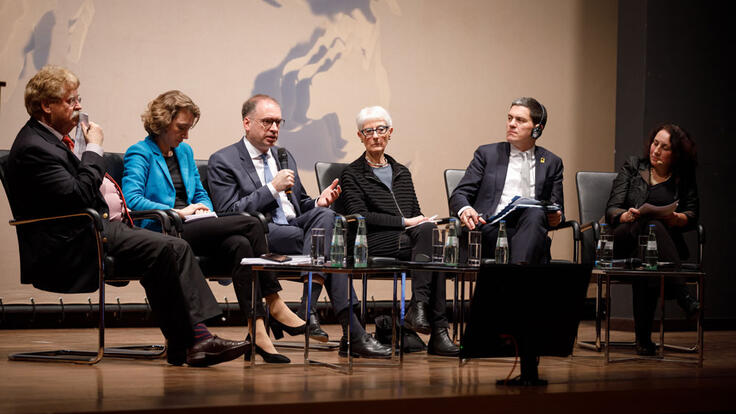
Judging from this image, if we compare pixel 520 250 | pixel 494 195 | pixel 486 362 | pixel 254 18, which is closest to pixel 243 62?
pixel 254 18

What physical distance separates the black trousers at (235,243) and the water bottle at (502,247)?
98 cm

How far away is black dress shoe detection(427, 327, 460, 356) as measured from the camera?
3.45 meters

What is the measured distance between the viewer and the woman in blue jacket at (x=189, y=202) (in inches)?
127

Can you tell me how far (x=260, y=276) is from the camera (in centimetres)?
325

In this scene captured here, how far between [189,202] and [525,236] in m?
1.56

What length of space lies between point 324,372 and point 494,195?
166cm

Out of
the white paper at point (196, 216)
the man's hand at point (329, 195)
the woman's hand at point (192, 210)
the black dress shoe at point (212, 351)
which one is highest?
the man's hand at point (329, 195)

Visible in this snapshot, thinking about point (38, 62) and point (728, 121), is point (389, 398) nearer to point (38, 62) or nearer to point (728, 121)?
point (38, 62)

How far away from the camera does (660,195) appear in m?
4.22

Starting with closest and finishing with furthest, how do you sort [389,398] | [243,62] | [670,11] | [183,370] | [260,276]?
[389,398], [183,370], [260,276], [243,62], [670,11]

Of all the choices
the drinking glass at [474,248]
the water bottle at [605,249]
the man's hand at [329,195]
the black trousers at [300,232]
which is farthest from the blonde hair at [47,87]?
the water bottle at [605,249]

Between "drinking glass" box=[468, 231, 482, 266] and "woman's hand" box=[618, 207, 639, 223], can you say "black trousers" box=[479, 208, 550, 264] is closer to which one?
"drinking glass" box=[468, 231, 482, 266]

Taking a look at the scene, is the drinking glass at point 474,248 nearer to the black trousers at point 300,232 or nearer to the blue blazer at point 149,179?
the black trousers at point 300,232

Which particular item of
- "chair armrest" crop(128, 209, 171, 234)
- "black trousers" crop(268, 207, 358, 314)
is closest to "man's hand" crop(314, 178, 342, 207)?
"black trousers" crop(268, 207, 358, 314)
